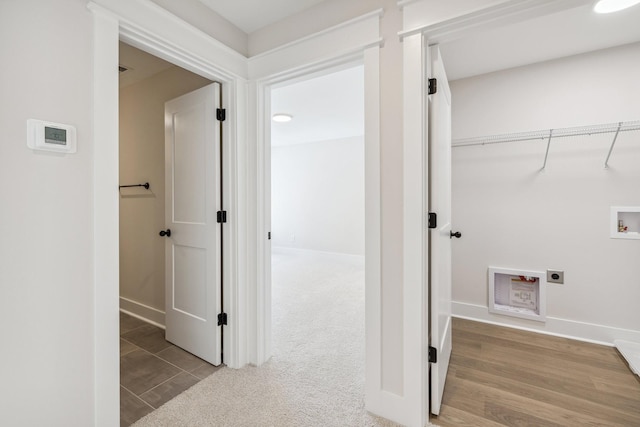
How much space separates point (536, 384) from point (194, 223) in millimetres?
2580

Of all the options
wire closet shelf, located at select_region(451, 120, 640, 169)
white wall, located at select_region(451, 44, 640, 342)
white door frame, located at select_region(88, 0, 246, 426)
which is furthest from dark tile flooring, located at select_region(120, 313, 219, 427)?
wire closet shelf, located at select_region(451, 120, 640, 169)

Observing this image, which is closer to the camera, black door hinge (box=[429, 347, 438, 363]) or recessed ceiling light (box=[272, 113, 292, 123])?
black door hinge (box=[429, 347, 438, 363])

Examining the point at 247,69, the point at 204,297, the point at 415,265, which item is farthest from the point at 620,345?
the point at 247,69

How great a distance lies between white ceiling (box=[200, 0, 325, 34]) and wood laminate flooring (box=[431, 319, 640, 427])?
99.8 inches

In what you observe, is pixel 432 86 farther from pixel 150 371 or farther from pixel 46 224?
pixel 150 371

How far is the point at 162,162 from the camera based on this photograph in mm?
2590

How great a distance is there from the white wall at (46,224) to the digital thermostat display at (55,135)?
0.16 feet

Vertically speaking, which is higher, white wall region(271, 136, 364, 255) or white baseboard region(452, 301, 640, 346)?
white wall region(271, 136, 364, 255)

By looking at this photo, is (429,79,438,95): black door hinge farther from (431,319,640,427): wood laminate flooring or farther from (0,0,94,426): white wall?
(431,319,640,427): wood laminate flooring

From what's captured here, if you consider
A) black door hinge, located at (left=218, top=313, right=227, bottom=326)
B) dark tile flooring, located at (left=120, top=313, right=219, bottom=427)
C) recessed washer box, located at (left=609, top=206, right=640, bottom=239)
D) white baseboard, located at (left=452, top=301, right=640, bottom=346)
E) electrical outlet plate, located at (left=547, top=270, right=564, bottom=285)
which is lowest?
dark tile flooring, located at (left=120, top=313, right=219, bottom=427)

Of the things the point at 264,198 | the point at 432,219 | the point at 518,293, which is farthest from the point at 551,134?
the point at 264,198

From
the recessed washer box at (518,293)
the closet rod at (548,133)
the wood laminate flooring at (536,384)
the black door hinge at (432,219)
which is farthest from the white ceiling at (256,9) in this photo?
the recessed washer box at (518,293)

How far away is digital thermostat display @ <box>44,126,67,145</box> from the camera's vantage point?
111cm

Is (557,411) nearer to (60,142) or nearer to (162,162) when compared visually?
(60,142)
